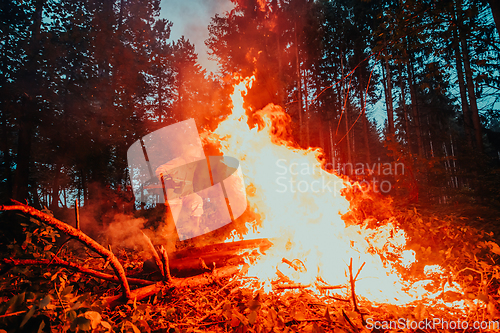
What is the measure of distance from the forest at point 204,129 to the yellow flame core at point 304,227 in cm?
37

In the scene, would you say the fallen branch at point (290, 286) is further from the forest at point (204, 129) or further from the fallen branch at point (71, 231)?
→ the fallen branch at point (71, 231)

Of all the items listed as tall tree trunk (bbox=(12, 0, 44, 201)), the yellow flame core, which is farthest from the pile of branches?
tall tree trunk (bbox=(12, 0, 44, 201))

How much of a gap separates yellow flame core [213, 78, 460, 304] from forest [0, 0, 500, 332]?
37 cm

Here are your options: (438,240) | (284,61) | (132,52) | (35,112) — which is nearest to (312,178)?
(438,240)

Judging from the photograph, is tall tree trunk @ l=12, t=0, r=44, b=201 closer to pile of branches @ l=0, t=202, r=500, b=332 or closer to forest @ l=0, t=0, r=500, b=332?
forest @ l=0, t=0, r=500, b=332

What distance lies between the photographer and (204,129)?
42.1 ft

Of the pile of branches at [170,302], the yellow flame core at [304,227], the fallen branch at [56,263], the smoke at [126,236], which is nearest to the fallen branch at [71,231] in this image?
the pile of branches at [170,302]

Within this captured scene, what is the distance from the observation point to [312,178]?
527 centimetres

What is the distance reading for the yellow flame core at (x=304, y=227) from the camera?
363 centimetres

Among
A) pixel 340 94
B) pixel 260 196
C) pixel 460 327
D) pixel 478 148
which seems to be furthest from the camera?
pixel 340 94

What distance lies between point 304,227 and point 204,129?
10.0 m

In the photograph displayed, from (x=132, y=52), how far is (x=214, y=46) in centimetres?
818

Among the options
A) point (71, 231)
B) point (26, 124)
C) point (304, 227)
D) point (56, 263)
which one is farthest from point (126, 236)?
point (26, 124)

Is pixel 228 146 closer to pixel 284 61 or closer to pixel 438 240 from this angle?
pixel 438 240
